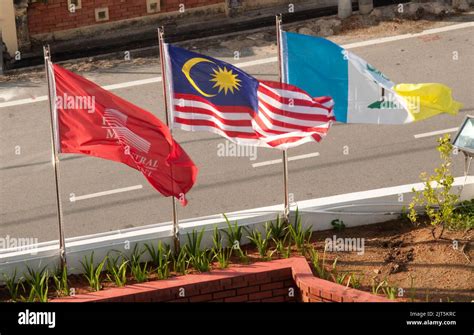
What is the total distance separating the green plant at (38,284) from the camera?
20.0m

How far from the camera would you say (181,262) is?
20.6m

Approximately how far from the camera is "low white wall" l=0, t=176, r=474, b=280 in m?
20.8

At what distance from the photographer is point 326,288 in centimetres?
1977

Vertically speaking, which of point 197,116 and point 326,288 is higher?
point 197,116

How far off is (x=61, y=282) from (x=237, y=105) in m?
3.48

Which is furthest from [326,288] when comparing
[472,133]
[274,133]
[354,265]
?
[472,133]

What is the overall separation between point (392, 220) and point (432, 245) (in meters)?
0.97

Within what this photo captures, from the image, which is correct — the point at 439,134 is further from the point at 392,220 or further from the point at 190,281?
the point at 190,281

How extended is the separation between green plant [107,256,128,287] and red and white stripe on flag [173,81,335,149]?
2.08 metres

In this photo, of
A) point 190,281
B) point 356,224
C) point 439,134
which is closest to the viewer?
→ point 190,281

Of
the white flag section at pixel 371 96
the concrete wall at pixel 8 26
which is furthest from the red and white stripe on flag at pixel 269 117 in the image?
the concrete wall at pixel 8 26

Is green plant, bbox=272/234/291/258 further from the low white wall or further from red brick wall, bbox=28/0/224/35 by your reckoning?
red brick wall, bbox=28/0/224/35

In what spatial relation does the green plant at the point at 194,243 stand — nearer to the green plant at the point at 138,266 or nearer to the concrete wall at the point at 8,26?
the green plant at the point at 138,266

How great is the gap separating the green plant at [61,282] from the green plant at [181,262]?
1536mm
